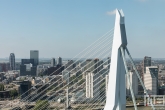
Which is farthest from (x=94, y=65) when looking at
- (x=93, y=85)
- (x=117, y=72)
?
(x=93, y=85)

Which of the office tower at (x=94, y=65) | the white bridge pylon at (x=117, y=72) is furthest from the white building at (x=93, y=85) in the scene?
the white bridge pylon at (x=117, y=72)

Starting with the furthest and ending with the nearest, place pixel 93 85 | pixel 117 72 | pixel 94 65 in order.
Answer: pixel 93 85
pixel 94 65
pixel 117 72

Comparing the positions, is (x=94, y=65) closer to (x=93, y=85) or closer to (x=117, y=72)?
(x=117, y=72)

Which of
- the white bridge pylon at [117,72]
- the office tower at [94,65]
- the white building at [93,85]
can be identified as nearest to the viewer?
the white bridge pylon at [117,72]

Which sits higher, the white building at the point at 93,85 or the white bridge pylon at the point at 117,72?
the white bridge pylon at the point at 117,72

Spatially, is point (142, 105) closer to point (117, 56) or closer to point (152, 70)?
point (152, 70)

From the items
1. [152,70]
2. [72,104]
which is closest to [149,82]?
[152,70]

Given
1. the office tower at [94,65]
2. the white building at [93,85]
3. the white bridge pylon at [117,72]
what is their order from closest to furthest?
1. the white bridge pylon at [117,72]
2. the office tower at [94,65]
3. the white building at [93,85]

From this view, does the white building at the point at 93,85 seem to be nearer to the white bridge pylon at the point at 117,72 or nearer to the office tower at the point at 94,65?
the office tower at the point at 94,65
